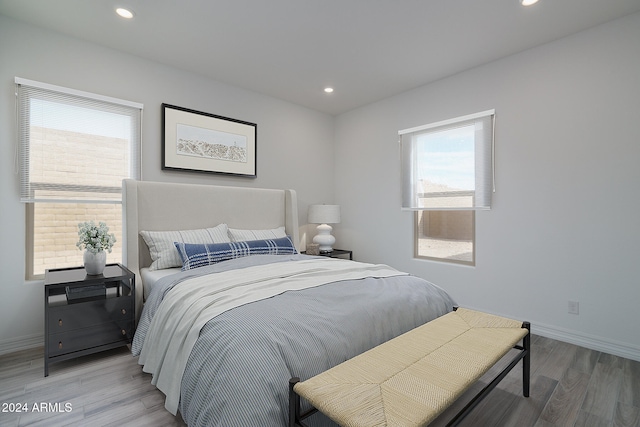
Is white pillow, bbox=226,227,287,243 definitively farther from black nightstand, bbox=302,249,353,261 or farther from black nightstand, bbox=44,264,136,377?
black nightstand, bbox=44,264,136,377

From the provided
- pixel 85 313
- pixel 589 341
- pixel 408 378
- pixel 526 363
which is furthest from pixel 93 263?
pixel 589 341

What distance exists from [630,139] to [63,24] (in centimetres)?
455

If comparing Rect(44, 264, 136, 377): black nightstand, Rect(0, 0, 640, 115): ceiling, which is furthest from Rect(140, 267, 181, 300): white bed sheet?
Rect(0, 0, 640, 115): ceiling

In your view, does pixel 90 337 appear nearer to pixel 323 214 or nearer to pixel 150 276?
pixel 150 276

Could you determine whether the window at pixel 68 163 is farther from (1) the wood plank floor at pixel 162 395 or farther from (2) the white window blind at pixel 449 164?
(2) the white window blind at pixel 449 164

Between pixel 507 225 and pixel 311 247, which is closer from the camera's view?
pixel 507 225

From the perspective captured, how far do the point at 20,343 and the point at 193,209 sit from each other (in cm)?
168

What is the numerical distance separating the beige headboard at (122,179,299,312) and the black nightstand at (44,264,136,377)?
17cm

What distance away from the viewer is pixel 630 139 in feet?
8.04

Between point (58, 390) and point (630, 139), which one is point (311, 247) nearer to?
point (58, 390)

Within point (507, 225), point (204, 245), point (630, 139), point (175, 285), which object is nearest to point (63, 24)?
point (204, 245)

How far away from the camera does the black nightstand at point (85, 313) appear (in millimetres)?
2150

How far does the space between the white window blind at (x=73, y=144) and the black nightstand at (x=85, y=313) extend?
28.7 inches

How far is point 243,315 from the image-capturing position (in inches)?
59.4
